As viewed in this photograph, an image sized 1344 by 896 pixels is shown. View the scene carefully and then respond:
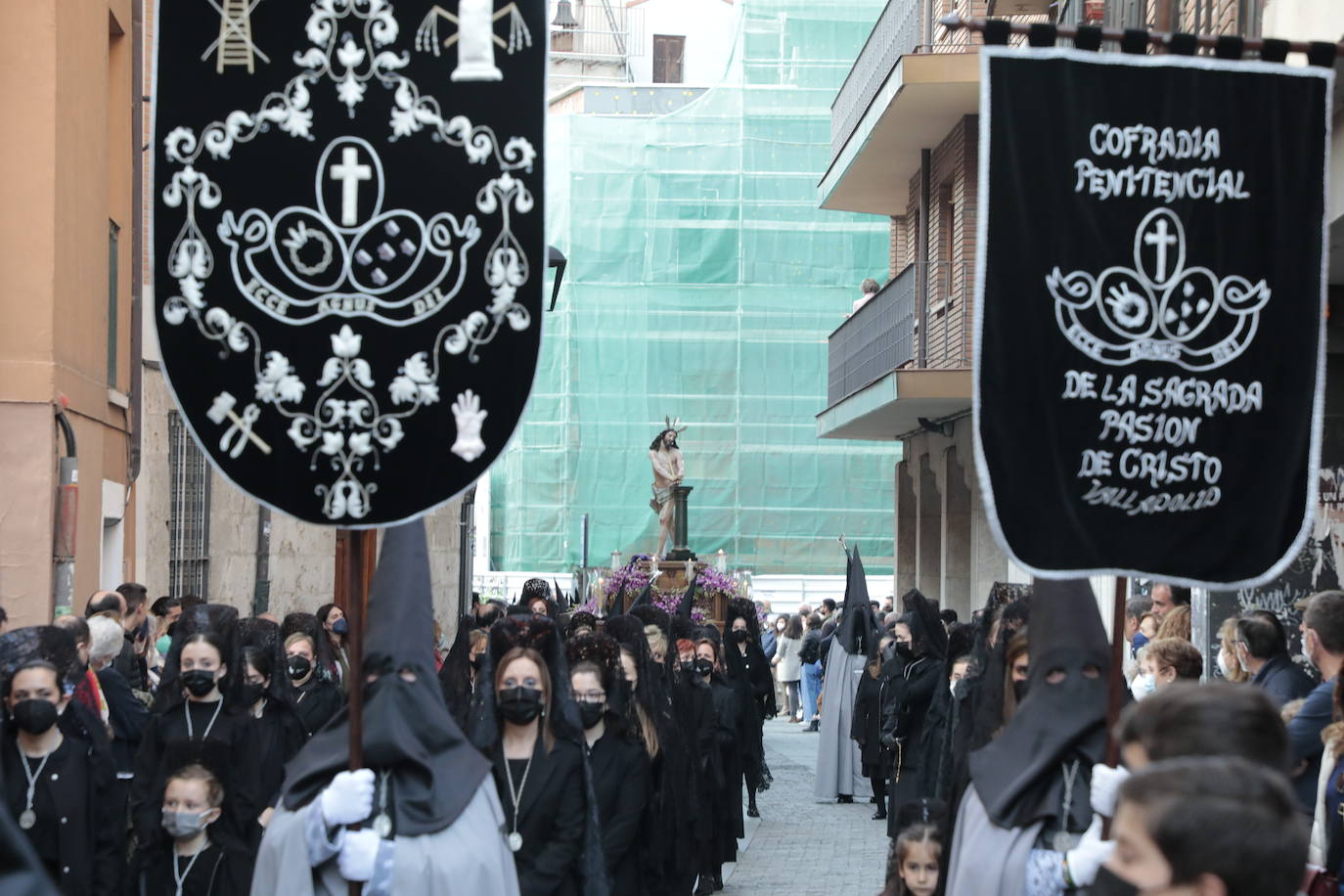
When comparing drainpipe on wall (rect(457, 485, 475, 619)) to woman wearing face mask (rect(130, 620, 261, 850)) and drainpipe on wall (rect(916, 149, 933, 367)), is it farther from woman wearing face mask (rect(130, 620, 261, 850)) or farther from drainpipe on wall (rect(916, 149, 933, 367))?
woman wearing face mask (rect(130, 620, 261, 850))

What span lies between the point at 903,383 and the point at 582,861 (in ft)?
44.4

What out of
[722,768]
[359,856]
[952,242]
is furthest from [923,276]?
[359,856]

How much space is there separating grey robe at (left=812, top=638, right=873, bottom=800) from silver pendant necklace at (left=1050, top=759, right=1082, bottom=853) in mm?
13049

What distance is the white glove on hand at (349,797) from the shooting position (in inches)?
221

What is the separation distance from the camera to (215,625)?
8930mm

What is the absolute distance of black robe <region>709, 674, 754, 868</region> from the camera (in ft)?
43.4

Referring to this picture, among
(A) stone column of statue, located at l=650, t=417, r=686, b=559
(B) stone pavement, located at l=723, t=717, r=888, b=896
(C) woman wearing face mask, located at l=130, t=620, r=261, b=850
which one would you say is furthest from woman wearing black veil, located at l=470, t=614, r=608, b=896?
(A) stone column of statue, located at l=650, t=417, r=686, b=559

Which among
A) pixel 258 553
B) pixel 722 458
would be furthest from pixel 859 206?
pixel 722 458

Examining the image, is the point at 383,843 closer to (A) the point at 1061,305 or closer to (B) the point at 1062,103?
(A) the point at 1061,305

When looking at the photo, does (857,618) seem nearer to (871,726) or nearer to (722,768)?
(871,726)

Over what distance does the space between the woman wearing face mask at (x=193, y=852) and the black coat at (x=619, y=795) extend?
4.82 feet

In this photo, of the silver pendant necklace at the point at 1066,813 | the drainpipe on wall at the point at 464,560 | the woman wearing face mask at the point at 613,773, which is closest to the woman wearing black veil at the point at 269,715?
the woman wearing face mask at the point at 613,773

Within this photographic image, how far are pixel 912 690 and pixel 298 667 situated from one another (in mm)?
5051

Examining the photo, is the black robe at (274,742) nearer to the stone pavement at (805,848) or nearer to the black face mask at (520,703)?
the black face mask at (520,703)
